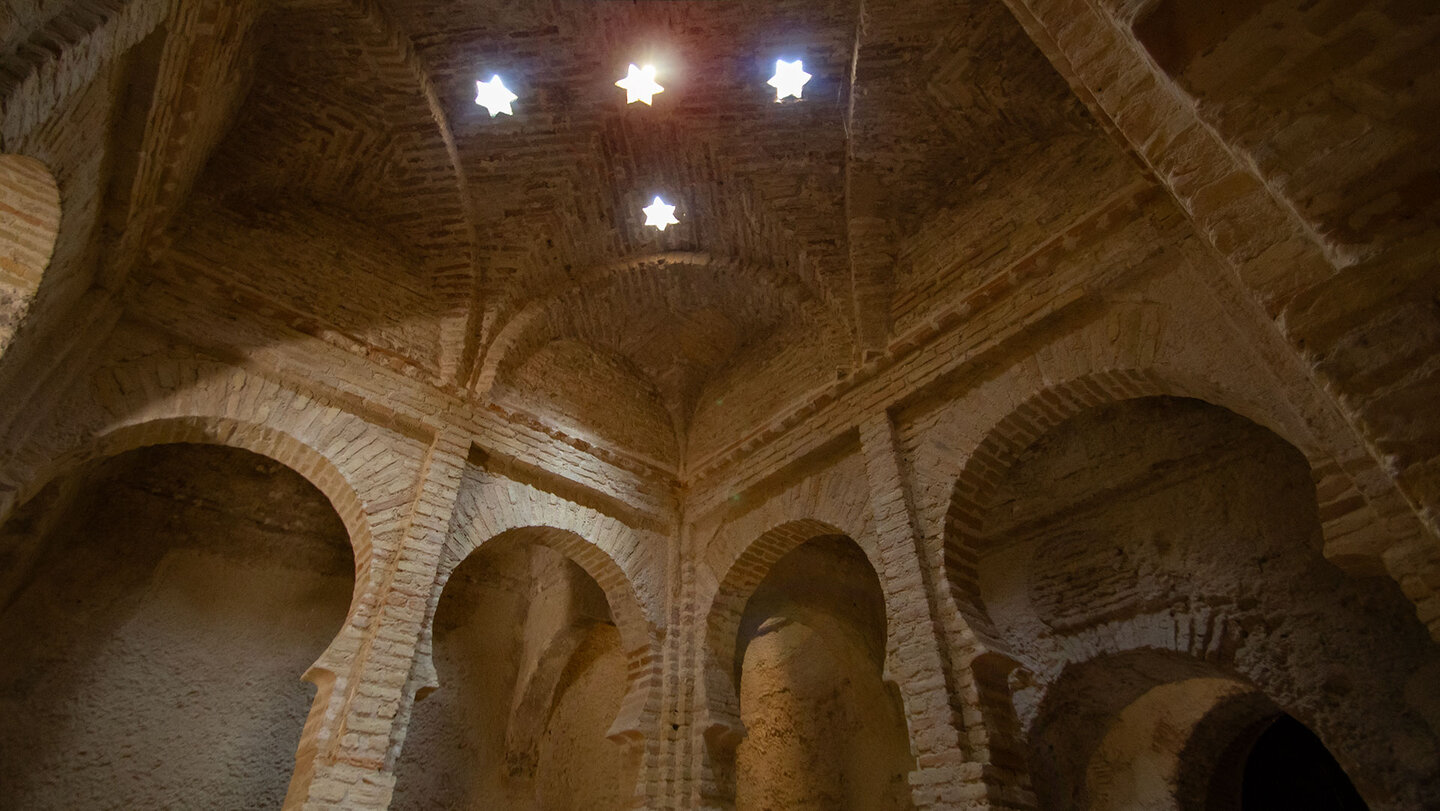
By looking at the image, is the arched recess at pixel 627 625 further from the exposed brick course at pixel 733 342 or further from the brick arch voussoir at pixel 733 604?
the brick arch voussoir at pixel 733 604

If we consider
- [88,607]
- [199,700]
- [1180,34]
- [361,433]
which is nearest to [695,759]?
[361,433]

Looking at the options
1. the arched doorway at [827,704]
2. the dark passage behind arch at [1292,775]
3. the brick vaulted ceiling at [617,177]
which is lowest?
the dark passage behind arch at [1292,775]

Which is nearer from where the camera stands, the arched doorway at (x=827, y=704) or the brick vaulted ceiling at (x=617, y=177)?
the brick vaulted ceiling at (x=617, y=177)

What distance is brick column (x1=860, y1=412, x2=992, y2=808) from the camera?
4.36 metres

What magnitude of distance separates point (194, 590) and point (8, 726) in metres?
1.55

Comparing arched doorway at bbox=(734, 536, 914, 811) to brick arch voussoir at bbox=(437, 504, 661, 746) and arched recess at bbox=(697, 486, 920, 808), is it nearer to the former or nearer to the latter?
arched recess at bbox=(697, 486, 920, 808)

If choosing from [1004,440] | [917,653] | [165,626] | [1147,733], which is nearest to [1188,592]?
[1147,733]

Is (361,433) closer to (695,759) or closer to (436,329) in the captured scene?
(436,329)

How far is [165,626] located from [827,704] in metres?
6.80

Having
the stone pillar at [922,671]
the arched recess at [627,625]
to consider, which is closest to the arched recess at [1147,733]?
the stone pillar at [922,671]

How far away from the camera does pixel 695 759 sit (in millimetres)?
6184

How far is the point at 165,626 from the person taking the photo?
672 centimetres

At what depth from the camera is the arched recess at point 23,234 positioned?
3.76 m

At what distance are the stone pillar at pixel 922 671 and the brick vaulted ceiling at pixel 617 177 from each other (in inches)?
57.3
